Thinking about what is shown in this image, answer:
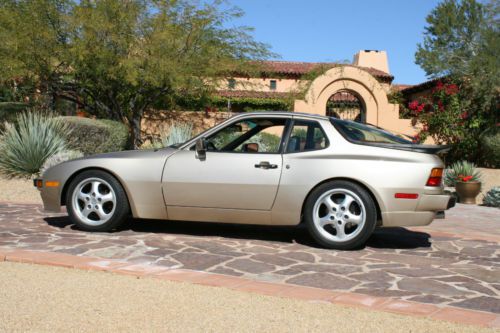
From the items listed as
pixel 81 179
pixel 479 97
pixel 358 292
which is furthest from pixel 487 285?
pixel 479 97

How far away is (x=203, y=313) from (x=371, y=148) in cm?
307

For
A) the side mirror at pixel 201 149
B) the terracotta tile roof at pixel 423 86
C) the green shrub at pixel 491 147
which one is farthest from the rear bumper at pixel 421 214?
the terracotta tile roof at pixel 423 86

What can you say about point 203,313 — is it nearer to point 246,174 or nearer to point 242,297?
point 242,297

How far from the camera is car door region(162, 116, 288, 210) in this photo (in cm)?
631

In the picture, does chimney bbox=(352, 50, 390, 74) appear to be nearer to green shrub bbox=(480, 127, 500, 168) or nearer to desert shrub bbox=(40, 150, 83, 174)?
green shrub bbox=(480, 127, 500, 168)

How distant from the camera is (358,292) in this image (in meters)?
4.54

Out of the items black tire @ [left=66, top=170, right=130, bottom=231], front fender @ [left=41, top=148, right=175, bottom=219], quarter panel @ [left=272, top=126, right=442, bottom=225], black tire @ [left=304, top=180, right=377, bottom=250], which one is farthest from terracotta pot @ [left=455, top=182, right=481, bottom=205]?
black tire @ [left=66, top=170, right=130, bottom=231]

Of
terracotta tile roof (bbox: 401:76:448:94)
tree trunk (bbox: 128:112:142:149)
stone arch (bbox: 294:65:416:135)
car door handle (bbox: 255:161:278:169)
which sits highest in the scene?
terracotta tile roof (bbox: 401:76:448:94)

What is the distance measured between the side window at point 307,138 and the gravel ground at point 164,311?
2.40m

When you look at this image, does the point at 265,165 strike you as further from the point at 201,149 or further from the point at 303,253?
the point at 303,253

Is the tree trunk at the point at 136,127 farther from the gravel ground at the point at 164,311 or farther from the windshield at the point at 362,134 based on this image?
the gravel ground at the point at 164,311

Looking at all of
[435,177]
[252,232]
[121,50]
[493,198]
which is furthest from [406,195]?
[121,50]

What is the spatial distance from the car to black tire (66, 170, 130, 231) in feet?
0.04

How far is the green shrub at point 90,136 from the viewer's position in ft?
46.0
